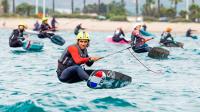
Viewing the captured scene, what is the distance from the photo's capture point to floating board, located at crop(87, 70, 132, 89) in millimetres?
15550

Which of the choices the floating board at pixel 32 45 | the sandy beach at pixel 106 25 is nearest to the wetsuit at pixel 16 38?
the floating board at pixel 32 45

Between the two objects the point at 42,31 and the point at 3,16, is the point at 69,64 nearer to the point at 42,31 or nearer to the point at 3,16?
the point at 42,31

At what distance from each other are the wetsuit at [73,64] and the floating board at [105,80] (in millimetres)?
225

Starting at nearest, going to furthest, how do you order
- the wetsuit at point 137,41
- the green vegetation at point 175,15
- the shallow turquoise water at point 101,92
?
1. the shallow turquoise water at point 101,92
2. the wetsuit at point 137,41
3. the green vegetation at point 175,15

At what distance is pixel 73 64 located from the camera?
615 inches

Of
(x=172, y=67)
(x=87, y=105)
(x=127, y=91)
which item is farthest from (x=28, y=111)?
(x=172, y=67)

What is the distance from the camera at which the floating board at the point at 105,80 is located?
51.0ft

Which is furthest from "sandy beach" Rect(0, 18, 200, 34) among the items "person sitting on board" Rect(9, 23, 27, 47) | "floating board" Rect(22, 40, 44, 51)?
"person sitting on board" Rect(9, 23, 27, 47)

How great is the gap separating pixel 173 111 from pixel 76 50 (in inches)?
139

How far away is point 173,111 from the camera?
1305 centimetres

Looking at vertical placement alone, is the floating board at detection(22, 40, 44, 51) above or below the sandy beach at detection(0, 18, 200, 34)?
below

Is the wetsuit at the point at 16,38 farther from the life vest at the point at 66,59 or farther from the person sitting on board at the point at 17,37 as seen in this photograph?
the life vest at the point at 66,59

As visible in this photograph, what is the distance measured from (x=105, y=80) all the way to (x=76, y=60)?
4.21 feet

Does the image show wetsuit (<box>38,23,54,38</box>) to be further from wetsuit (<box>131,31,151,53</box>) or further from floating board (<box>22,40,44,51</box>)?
wetsuit (<box>131,31,151,53</box>)
